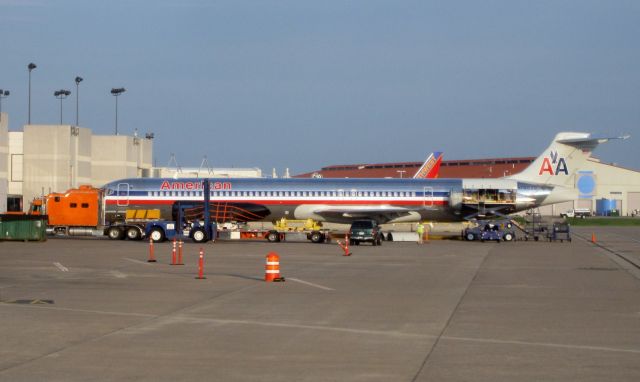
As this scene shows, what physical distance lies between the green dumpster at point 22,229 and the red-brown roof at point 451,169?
261 ft

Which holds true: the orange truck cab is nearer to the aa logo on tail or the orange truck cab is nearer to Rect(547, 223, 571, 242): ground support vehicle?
Rect(547, 223, 571, 242): ground support vehicle

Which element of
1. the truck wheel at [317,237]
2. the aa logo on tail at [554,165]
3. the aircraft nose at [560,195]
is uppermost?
the aa logo on tail at [554,165]

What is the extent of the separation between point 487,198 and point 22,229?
90.3 ft

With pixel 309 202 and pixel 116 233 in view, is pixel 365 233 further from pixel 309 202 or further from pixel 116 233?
pixel 116 233

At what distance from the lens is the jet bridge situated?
60469 millimetres

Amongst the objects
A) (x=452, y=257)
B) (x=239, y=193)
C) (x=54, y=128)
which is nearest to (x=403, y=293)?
(x=452, y=257)

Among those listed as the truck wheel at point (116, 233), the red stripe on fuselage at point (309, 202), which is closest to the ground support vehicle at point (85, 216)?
the truck wheel at point (116, 233)

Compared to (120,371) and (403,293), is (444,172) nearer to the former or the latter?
(403,293)

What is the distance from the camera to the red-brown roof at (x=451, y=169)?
139m

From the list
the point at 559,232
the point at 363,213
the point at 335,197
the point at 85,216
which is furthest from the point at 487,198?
the point at 85,216

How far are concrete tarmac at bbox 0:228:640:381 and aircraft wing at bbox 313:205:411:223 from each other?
78.5 ft

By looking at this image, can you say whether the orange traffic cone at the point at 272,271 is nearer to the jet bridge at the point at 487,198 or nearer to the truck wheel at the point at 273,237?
the truck wheel at the point at 273,237

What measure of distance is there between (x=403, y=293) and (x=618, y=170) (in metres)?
128

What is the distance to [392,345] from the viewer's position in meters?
15.2
